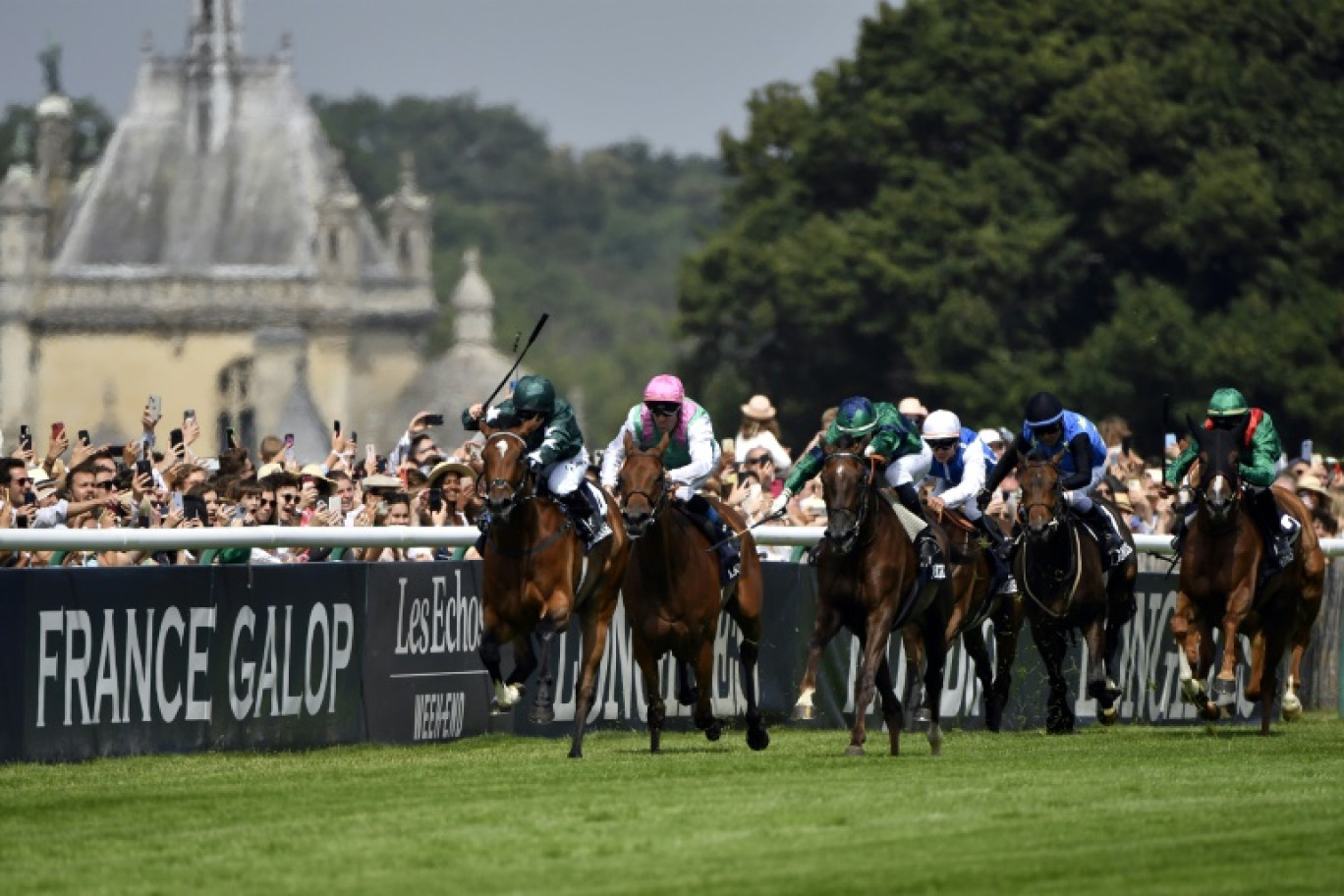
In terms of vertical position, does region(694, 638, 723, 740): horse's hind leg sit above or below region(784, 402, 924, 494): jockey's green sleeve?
below

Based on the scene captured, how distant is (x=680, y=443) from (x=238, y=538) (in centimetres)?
241

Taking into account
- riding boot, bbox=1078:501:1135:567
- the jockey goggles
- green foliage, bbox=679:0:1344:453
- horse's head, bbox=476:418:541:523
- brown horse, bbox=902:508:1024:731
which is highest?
green foliage, bbox=679:0:1344:453

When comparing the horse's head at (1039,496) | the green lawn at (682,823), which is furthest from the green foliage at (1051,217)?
the green lawn at (682,823)

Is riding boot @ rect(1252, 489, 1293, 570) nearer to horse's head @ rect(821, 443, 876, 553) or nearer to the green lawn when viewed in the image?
the green lawn

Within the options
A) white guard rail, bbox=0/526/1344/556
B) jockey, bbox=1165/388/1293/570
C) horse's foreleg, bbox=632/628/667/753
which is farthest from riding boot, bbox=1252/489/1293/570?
horse's foreleg, bbox=632/628/667/753

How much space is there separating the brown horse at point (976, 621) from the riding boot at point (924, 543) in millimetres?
328

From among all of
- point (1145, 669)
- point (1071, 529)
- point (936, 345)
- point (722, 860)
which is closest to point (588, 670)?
point (1071, 529)

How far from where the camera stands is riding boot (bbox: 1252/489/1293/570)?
18.0 meters

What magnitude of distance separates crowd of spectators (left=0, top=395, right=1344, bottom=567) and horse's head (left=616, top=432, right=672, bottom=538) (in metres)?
0.91

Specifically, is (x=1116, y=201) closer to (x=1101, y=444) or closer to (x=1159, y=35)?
(x=1159, y=35)

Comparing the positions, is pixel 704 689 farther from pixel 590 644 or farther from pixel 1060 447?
pixel 1060 447

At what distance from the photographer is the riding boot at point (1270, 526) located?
18047 millimetres

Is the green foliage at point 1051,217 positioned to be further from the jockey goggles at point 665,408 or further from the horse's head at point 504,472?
the horse's head at point 504,472

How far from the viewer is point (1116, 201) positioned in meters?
60.9
